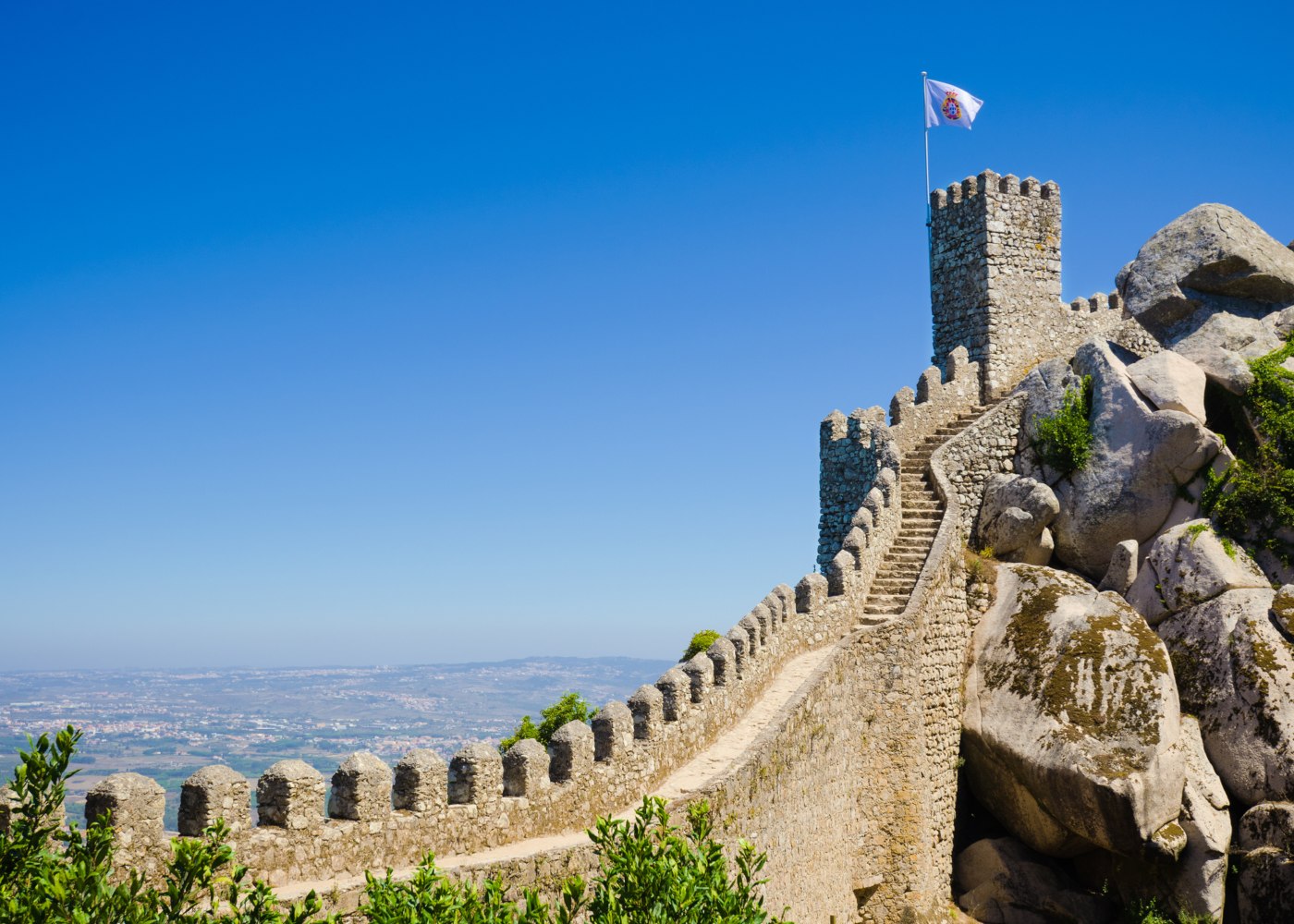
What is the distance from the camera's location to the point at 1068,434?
75.1 ft

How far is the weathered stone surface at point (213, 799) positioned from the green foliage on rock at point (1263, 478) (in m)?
18.2

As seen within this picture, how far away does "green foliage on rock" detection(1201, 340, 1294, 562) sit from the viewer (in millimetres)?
21109

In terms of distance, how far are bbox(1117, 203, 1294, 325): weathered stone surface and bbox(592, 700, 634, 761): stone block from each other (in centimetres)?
1783

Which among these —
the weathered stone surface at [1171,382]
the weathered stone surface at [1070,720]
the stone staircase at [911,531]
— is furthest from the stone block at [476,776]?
the weathered stone surface at [1171,382]

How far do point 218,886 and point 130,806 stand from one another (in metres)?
1.47

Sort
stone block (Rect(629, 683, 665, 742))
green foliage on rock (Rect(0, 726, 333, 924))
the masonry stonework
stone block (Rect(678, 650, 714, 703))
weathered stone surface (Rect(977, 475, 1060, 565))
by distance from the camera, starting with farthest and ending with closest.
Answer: weathered stone surface (Rect(977, 475, 1060, 565)) < stone block (Rect(678, 650, 714, 703)) < stone block (Rect(629, 683, 665, 742)) < the masonry stonework < green foliage on rock (Rect(0, 726, 333, 924))

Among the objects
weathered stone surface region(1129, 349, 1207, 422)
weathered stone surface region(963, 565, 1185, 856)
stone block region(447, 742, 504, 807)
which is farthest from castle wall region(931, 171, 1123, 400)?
stone block region(447, 742, 504, 807)

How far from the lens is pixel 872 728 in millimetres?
18391

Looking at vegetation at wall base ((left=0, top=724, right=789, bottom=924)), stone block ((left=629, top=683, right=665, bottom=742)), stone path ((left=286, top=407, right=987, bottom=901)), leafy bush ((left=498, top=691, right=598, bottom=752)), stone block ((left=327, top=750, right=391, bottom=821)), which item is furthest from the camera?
leafy bush ((left=498, top=691, right=598, bottom=752))

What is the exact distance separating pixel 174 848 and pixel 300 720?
77.3 feet

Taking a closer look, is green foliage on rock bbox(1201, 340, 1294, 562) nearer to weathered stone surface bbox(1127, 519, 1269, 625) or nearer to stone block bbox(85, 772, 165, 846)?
weathered stone surface bbox(1127, 519, 1269, 625)

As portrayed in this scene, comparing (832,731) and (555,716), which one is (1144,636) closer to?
(832,731)

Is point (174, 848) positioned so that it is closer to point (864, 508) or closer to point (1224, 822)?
point (864, 508)

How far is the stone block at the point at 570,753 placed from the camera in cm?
1243
